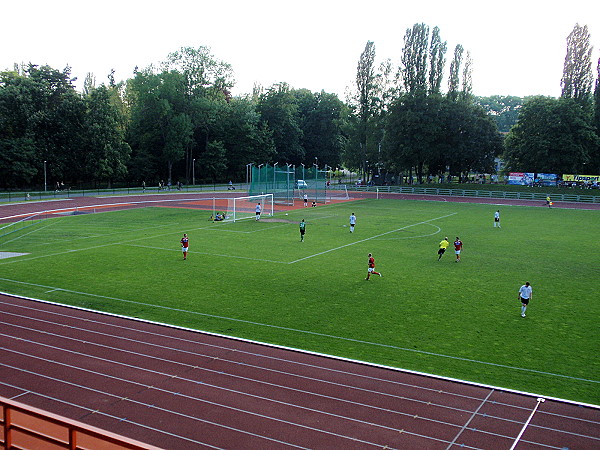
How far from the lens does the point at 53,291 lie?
1941cm

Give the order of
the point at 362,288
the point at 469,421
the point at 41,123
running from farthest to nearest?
the point at 41,123 < the point at 362,288 < the point at 469,421

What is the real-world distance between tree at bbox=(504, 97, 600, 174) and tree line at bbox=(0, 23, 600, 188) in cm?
16

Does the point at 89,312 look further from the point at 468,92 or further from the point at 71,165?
the point at 468,92

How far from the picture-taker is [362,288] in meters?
20.5

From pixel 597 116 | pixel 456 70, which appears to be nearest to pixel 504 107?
pixel 456 70

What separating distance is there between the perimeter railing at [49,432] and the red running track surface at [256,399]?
1.07 m

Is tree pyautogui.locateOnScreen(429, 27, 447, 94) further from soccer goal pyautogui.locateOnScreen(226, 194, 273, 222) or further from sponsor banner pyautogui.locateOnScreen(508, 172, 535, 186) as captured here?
soccer goal pyautogui.locateOnScreen(226, 194, 273, 222)

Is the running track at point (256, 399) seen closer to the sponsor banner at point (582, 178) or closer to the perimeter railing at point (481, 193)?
the perimeter railing at point (481, 193)

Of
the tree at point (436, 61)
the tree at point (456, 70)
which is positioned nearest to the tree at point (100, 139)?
the tree at point (436, 61)

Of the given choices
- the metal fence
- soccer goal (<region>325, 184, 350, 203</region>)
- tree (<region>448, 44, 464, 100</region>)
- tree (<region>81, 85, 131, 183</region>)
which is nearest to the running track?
soccer goal (<region>325, 184, 350, 203</region>)

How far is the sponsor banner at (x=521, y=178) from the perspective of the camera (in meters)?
72.7

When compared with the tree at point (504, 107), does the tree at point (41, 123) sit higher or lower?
lower

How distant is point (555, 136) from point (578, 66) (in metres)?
11.9

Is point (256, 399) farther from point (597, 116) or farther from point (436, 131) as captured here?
point (597, 116)
